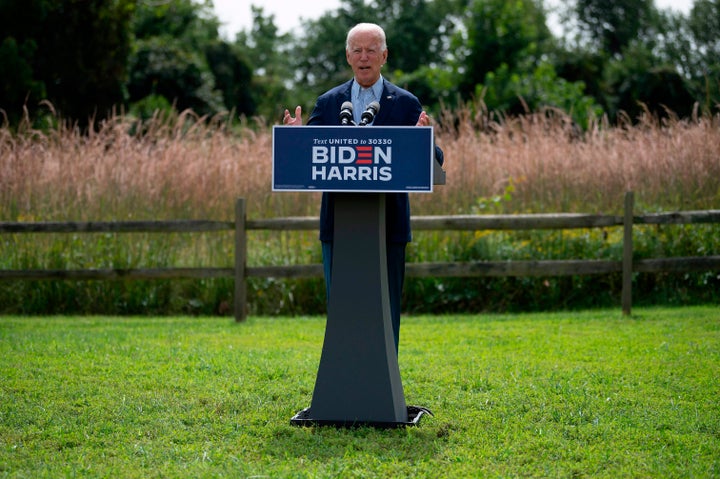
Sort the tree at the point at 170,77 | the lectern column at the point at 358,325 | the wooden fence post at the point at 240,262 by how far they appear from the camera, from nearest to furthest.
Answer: the lectern column at the point at 358,325
the wooden fence post at the point at 240,262
the tree at the point at 170,77

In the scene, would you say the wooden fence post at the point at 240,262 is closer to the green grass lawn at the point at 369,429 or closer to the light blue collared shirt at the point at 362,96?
the green grass lawn at the point at 369,429

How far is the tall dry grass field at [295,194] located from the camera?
11.3 metres

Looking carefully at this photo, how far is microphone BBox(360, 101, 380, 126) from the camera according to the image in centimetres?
471

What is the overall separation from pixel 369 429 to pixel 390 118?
5.44 feet

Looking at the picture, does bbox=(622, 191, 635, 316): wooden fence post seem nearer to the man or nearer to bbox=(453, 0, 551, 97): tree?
the man

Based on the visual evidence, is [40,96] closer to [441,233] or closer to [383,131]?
[441,233]

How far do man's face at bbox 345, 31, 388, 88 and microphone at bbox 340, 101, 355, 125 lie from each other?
0.31 metres

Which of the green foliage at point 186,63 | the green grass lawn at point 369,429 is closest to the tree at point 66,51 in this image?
the green foliage at point 186,63

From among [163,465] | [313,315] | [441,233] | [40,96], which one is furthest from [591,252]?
[40,96]

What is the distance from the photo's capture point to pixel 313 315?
1067 centimetres

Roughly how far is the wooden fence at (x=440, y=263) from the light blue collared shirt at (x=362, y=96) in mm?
4666

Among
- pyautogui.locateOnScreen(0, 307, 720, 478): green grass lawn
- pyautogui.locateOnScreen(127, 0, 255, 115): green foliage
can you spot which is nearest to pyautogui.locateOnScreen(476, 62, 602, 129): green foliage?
pyautogui.locateOnScreen(127, 0, 255, 115): green foliage

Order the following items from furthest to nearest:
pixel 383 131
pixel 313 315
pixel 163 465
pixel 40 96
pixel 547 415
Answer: pixel 40 96 < pixel 313 315 < pixel 547 415 < pixel 383 131 < pixel 163 465

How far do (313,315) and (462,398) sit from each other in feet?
16.8
